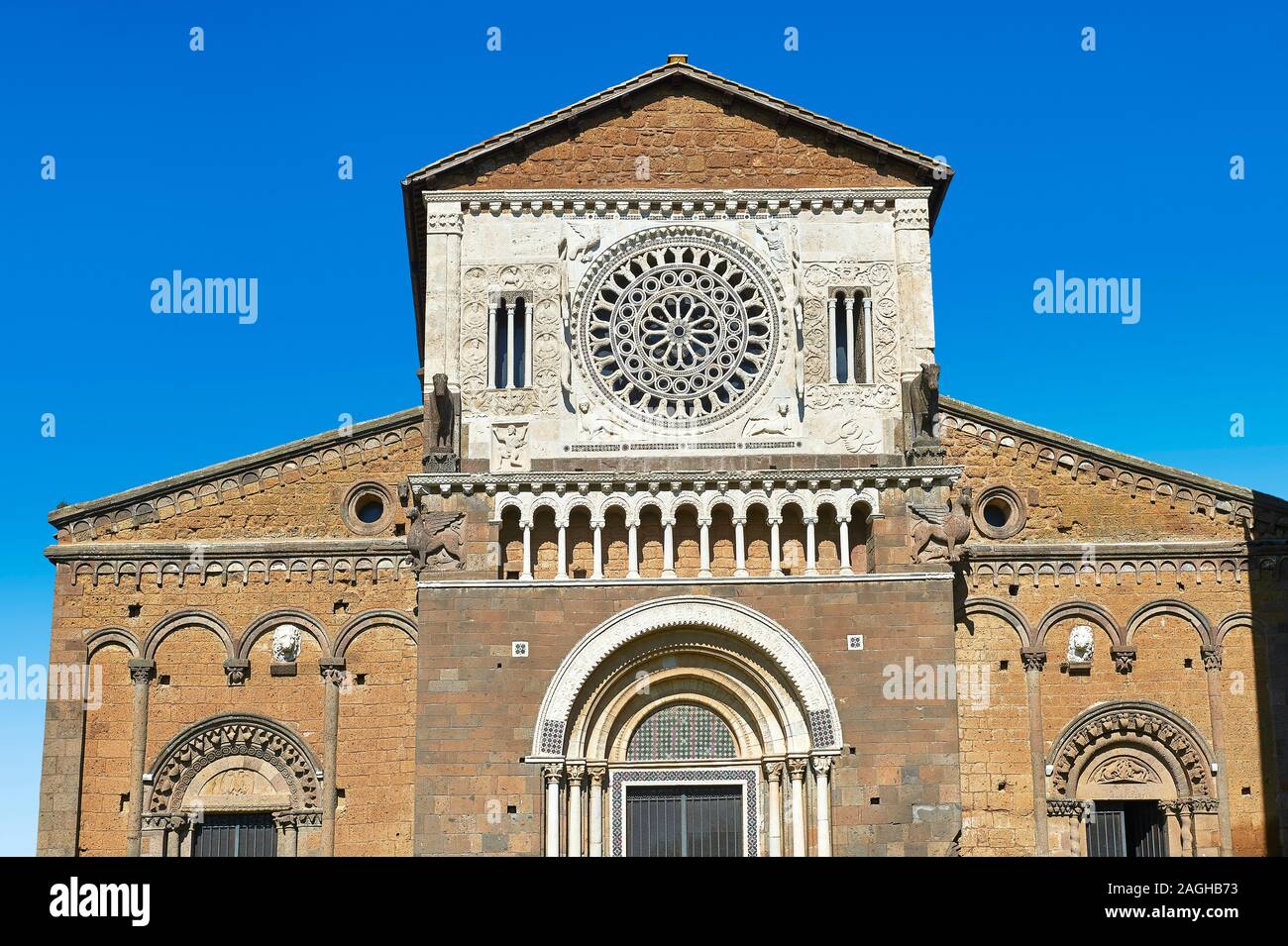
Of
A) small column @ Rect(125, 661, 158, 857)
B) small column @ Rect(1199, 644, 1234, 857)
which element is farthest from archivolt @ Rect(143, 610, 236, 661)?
small column @ Rect(1199, 644, 1234, 857)

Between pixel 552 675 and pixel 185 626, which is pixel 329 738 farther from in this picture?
pixel 552 675

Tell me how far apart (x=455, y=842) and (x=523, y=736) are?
1.96m

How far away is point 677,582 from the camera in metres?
28.9

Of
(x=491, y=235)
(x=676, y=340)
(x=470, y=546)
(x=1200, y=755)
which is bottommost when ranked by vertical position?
(x=1200, y=755)

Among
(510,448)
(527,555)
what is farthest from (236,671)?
(510,448)

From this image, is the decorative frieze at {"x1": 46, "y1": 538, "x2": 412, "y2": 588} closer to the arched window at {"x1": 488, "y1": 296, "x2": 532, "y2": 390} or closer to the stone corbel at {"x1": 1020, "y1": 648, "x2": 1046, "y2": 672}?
the arched window at {"x1": 488, "y1": 296, "x2": 532, "y2": 390}

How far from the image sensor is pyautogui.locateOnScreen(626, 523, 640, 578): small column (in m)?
29.0

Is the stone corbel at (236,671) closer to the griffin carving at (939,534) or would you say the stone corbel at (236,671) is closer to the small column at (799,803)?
the small column at (799,803)

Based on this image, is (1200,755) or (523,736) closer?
(523,736)
